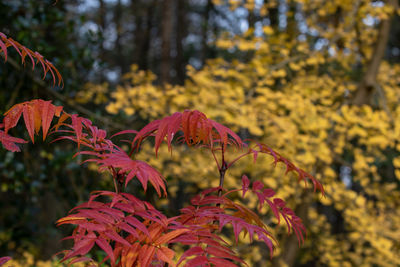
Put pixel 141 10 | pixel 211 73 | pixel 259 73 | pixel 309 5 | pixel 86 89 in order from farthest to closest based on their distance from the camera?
1. pixel 141 10
2. pixel 309 5
3. pixel 86 89
4. pixel 211 73
5. pixel 259 73

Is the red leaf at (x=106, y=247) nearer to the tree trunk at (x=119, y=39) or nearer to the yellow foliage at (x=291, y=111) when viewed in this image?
the yellow foliage at (x=291, y=111)

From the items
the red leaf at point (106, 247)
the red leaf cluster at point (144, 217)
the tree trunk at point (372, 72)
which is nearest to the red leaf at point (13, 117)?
the red leaf cluster at point (144, 217)

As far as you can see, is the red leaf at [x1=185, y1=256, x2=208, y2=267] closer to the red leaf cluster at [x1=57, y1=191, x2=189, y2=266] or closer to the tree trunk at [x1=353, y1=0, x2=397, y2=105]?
the red leaf cluster at [x1=57, y1=191, x2=189, y2=266]

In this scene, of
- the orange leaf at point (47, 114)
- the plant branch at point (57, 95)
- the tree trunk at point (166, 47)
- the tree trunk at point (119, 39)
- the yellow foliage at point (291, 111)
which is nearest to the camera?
the orange leaf at point (47, 114)

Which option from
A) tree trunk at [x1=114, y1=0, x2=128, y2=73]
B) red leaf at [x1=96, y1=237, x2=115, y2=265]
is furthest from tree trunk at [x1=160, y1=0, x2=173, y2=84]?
tree trunk at [x1=114, y1=0, x2=128, y2=73]

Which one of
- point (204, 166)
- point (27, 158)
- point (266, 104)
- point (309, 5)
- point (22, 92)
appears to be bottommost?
point (204, 166)

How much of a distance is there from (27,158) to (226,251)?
2.92m

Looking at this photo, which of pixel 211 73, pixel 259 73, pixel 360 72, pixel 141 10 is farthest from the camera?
pixel 141 10

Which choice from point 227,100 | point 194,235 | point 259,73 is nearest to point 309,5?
point 259,73

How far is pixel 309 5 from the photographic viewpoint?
4.61 metres

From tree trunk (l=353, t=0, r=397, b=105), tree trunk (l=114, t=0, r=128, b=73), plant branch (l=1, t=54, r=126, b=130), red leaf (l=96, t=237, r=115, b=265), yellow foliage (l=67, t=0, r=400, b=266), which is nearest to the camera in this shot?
red leaf (l=96, t=237, r=115, b=265)

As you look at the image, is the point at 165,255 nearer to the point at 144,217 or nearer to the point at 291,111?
the point at 144,217

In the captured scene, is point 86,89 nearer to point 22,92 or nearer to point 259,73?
point 22,92

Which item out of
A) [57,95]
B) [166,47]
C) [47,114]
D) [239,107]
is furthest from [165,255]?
[166,47]
